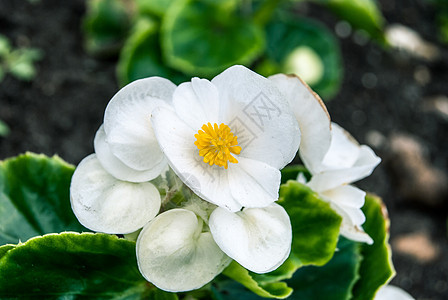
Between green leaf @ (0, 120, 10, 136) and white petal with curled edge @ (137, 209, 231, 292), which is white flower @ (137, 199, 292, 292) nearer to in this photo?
white petal with curled edge @ (137, 209, 231, 292)

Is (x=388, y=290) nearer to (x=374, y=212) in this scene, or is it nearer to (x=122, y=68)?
(x=374, y=212)

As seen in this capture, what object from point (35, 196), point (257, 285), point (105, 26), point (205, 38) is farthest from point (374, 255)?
point (105, 26)

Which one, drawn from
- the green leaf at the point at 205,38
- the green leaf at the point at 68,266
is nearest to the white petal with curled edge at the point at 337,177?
the green leaf at the point at 68,266

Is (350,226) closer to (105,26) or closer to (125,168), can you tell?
(125,168)

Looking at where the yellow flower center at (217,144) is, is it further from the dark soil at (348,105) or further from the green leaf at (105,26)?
the green leaf at (105,26)

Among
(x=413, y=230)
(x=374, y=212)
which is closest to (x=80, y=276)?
(x=374, y=212)

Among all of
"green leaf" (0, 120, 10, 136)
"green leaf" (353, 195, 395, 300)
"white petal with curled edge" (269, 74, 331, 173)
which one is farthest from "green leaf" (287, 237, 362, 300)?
"green leaf" (0, 120, 10, 136)

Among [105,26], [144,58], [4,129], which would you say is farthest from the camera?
[105,26]
